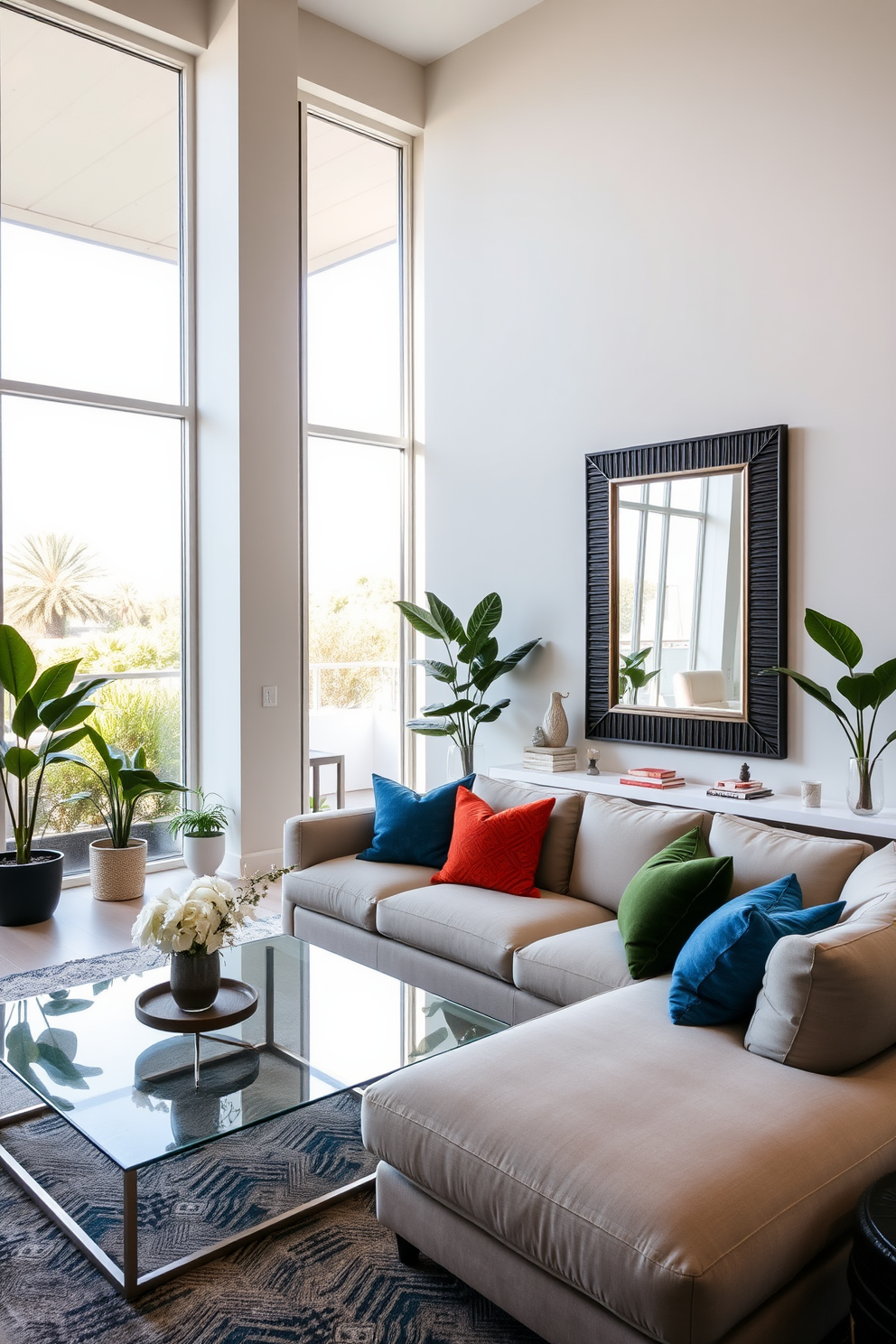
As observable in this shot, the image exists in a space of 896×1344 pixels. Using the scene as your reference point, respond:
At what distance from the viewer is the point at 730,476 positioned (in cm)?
A: 438

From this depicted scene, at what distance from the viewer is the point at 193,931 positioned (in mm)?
2467

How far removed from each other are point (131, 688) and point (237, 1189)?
3325 millimetres

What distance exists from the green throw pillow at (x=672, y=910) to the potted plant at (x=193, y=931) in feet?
3.34

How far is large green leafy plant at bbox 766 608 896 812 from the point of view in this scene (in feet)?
11.9

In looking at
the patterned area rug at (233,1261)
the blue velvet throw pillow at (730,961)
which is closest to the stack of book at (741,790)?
the blue velvet throw pillow at (730,961)

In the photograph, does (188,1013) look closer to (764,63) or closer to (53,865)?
(53,865)

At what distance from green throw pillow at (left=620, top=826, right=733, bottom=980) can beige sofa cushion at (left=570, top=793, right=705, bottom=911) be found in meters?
0.52

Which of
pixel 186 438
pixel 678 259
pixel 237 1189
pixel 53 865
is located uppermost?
pixel 678 259

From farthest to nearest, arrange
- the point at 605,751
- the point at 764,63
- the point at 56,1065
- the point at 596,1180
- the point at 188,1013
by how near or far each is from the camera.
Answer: the point at 605,751
the point at 764,63
the point at 188,1013
the point at 56,1065
the point at 596,1180

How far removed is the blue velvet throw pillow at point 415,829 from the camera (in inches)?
151

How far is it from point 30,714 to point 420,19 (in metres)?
4.24

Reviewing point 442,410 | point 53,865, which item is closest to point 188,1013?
point 53,865

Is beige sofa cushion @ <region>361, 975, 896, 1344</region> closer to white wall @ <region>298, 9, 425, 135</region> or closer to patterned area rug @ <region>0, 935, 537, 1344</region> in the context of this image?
patterned area rug @ <region>0, 935, 537, 1344</region>

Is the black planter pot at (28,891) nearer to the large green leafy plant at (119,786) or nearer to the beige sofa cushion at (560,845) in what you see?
the large green leafy plant at (119,786)
